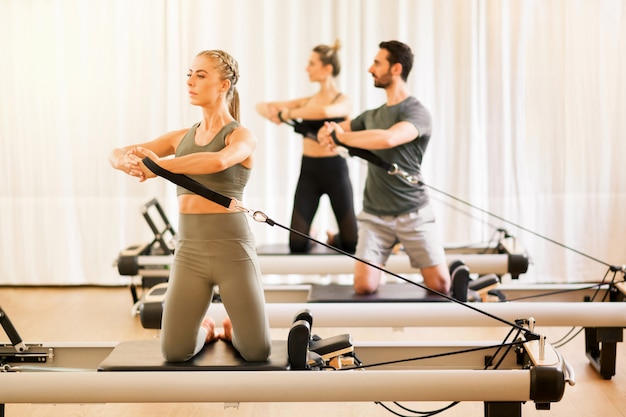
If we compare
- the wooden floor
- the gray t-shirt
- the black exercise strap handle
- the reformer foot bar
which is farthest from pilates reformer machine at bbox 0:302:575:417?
the gray t-shirt

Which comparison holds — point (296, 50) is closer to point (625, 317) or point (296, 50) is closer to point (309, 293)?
point (309, 293)

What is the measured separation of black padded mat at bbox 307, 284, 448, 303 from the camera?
4117 mm

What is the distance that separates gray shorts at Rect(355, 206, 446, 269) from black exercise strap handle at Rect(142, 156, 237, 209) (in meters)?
1.45

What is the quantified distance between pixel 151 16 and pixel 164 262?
186cm

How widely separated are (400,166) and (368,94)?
1.90 metres

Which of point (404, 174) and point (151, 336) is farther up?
point (404, 174)

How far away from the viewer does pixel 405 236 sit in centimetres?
415

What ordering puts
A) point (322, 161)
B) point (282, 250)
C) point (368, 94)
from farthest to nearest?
point (368, 94), point (282, 250), point (322, 161)

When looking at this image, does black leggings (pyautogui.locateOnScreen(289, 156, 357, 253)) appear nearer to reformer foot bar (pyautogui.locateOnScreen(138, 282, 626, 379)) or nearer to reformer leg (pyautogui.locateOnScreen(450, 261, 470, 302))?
reformer leg (pyautogui.locateOnScreen(450, 261, 470, 302))

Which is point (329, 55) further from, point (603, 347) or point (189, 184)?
point (189, 184)

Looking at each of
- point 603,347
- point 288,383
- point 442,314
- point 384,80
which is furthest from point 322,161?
point 288,383

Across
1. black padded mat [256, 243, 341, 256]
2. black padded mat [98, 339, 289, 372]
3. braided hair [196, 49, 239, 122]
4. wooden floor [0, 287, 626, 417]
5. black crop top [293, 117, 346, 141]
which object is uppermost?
braided hair [196, 49, 239, 122]

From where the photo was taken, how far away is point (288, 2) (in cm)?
590

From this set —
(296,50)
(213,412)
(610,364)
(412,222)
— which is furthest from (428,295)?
(296,50)
